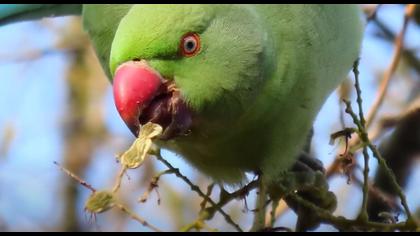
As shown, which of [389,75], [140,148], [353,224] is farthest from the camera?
[389,75]

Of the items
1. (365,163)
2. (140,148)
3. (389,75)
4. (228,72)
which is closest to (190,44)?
(228,72)

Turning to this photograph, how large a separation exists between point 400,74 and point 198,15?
5.49ft

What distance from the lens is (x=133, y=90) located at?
1651mm

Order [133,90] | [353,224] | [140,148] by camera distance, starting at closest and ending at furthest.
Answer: [353,224] < [140,148] < [133,90]

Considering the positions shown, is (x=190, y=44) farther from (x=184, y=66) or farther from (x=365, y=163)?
(x=365, y=163)

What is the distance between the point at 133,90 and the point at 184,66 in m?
0.14

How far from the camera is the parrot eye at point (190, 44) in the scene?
1.69 m

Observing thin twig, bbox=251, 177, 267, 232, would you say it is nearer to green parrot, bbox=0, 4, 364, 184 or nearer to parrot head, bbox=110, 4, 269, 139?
green parrot, bbox=0, 4, 364, 184

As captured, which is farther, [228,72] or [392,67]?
[392,67]

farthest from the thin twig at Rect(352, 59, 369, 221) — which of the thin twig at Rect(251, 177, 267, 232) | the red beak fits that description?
the red beak

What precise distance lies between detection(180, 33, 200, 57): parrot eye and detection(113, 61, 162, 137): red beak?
9cm

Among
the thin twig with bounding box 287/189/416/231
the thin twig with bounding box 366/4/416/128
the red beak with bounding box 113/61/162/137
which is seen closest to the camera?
the thin twig with bounding box 287/189/416/231

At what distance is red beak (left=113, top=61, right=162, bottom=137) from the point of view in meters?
1.64
